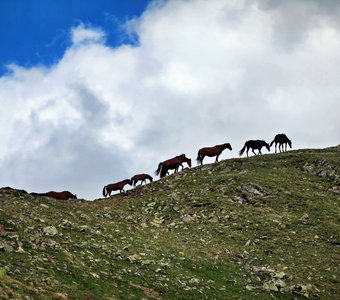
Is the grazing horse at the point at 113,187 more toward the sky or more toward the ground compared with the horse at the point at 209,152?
more toward the ground

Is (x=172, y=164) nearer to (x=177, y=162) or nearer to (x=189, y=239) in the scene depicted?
(x=177, y=162)

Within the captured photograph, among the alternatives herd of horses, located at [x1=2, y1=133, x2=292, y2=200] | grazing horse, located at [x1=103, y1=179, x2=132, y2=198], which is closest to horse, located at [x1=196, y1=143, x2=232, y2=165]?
herd of horses, located at [x1=2, y1=133, x2=292, y2=200]

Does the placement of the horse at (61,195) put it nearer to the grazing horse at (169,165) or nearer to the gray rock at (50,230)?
the grazing horse at (169,165)

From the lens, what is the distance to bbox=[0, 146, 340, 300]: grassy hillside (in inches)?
831

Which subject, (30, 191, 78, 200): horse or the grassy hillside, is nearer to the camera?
the grassy hillside

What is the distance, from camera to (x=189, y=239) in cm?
3122

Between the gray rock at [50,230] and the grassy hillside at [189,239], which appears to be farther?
the gray rock at [50,230]

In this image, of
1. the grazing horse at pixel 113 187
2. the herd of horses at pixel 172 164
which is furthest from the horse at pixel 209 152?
the grazing horse at pixel 113 187

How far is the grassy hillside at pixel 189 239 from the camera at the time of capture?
69.3ft

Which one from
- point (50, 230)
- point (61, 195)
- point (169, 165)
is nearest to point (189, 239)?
point (50, 230)

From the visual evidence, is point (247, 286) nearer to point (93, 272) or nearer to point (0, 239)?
point (93, 272)

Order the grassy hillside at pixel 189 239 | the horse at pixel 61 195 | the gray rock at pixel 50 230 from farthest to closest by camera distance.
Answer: the horse at pixel 61 195
the gray rock at pixel 50 230
the grassy hillside at pixel 189 239

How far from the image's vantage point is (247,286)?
24641 millimetres

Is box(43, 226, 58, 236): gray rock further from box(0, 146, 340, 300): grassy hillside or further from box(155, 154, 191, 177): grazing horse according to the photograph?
box(155, 154, 191, 177): grazing horse
